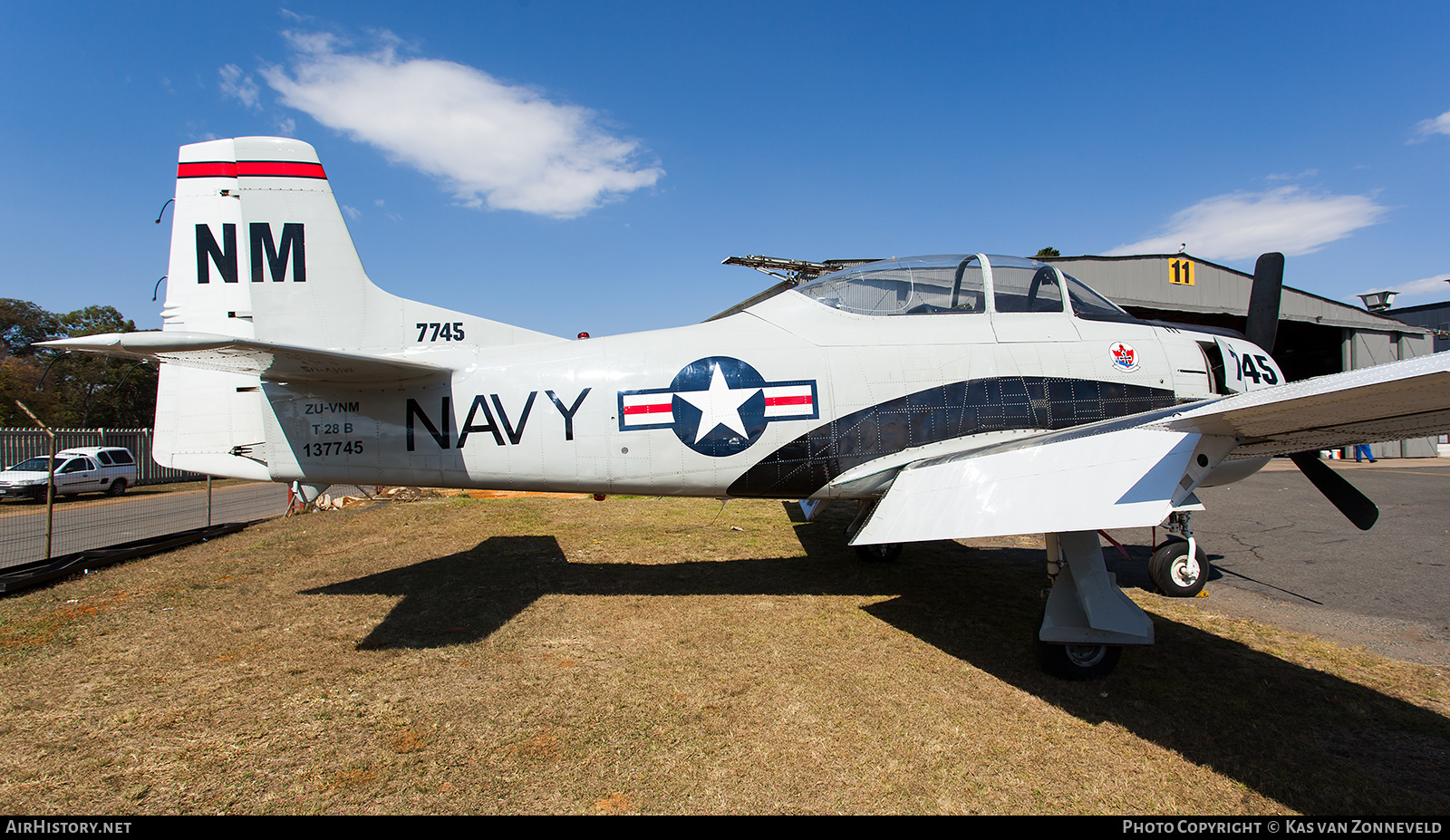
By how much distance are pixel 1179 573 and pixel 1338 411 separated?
3835 mm

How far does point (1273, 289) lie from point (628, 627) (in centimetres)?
800

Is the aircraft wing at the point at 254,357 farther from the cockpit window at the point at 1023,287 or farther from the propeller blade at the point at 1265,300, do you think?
the propeller blade at the point at 1265,300

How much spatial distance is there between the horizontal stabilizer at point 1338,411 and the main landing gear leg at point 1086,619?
44.0 inches

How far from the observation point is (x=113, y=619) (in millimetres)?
5090

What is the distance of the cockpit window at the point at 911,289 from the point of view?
17.5 feet

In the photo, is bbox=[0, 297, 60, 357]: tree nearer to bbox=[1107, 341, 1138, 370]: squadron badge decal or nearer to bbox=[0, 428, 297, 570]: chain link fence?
bbox=[0, 428, 297, 570]: chain link fence

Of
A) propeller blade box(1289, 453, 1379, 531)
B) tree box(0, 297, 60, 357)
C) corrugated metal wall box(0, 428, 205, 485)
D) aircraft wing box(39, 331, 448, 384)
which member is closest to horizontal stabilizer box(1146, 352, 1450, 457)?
propeller blade box(1289, 453, 1379, 531)

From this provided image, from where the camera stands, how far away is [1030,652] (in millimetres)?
4488

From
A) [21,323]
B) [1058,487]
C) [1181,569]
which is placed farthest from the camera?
[21,323]

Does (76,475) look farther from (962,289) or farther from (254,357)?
(962,289)

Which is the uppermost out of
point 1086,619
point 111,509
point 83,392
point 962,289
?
point 83,392

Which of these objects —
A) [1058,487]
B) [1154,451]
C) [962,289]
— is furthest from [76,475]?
[1154,451]
